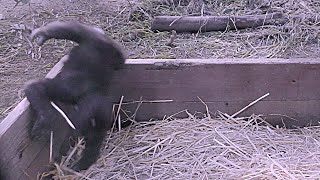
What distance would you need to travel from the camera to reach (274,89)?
96.2 inches

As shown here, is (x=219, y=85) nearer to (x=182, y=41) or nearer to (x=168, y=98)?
(x=168, y=98)

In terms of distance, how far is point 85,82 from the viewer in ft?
6.94

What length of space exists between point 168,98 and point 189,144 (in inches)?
11.0

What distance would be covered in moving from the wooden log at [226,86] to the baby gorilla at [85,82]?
0.19 m

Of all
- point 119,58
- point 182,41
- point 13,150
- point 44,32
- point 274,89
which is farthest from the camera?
point 182,41

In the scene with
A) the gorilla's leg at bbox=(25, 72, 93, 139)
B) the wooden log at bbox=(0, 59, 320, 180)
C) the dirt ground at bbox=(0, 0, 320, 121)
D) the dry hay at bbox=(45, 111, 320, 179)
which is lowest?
the dry hay at bbox=(45, 111, 320, 179)

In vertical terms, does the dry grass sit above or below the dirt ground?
below

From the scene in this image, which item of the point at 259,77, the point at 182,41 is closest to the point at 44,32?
the point at 259,77

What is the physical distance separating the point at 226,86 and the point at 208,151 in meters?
0.36

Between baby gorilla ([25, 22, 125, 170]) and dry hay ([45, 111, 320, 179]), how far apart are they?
0.44 feet

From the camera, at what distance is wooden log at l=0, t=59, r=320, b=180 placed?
2393 millimetres

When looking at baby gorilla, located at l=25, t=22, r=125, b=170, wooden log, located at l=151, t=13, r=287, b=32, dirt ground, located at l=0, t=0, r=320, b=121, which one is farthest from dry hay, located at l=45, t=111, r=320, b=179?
wooden log, located at l=151, t=13, r=287, b=32

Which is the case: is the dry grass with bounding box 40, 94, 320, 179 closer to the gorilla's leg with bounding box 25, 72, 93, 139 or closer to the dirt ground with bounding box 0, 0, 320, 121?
the gorilla's leg with bounding box 25, 72, 93, 139

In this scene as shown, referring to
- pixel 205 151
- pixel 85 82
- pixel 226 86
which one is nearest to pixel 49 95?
pixel 85 82
